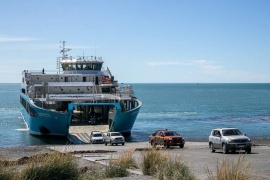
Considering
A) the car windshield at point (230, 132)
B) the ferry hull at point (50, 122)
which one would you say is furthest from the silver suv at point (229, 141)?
the ferry hull at point (50, 122)

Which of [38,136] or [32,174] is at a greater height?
[32,174]

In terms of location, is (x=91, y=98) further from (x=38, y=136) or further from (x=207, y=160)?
(x=207, y=160)

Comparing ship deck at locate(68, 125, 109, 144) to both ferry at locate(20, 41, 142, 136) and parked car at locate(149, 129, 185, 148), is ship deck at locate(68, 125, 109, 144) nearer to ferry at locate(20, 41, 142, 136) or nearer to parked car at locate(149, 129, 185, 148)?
ferry at locate(20, 41, 142, 136)

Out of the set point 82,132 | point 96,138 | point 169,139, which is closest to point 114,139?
point 96,138

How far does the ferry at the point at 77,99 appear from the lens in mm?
39812

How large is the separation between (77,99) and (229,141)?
20.0 metres

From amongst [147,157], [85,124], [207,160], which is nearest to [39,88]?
[85,124]

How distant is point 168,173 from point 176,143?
1672 cm

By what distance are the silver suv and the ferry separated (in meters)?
14.9

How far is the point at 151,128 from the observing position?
56656mm

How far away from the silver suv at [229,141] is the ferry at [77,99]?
1486cm

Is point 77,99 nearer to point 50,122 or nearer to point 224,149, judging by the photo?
point 50,122

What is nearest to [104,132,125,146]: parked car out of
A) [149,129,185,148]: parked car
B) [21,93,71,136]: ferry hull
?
[149,129,185,148]: parked car

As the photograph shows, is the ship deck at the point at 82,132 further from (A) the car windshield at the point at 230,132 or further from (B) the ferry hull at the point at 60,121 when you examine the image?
(A) the car windshield at the point at 230,132
